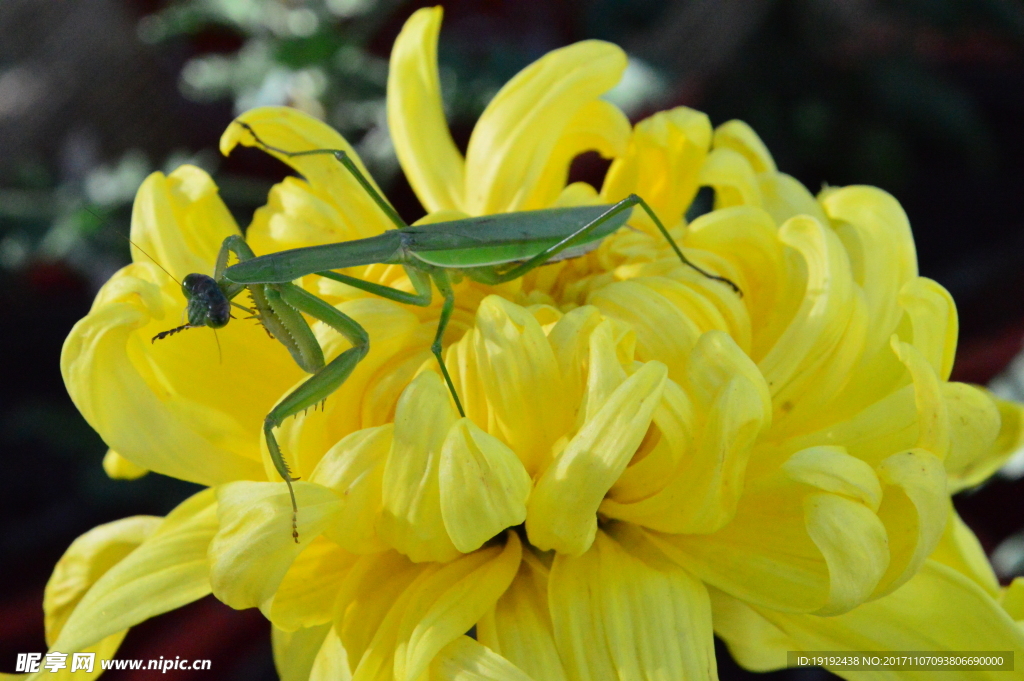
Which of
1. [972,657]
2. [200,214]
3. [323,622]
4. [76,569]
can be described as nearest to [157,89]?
[200,214]

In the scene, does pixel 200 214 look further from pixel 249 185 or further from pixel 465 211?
pixel 249 185

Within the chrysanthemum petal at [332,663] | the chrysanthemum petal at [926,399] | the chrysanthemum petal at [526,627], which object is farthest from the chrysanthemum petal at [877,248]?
the chrysanthemum petal at [332,663]

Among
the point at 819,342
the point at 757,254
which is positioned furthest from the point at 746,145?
the point at 819,342

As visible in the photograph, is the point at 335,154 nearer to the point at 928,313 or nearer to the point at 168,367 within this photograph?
the point at 168,367

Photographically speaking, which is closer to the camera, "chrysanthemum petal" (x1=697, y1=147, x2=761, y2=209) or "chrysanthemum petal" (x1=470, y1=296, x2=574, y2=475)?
"chrysanthemum petal" (x1=470, y1=296, x2=574, y2=475)

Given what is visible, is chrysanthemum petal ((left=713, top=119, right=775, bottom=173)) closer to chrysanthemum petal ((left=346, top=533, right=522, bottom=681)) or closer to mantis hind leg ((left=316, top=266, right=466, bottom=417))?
mantis hind leg ((left=316, top=266, right=466, bottom=417))

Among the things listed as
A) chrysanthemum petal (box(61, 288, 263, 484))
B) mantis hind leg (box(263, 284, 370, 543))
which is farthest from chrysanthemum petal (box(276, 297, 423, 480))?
chrysanthemum petal (box(61, 288, 263, 484))
